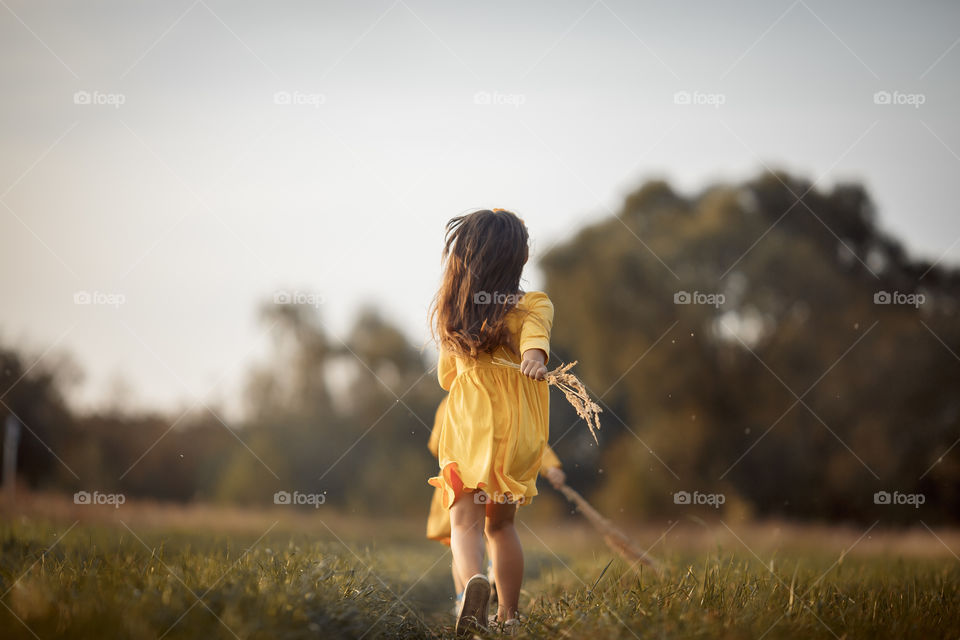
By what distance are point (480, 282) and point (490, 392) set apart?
1.57 feet

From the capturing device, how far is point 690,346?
1303cm

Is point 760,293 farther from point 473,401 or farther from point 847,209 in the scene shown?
point 473,401

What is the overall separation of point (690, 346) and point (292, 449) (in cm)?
919

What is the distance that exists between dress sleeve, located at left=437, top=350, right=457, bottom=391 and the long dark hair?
7 centimetres

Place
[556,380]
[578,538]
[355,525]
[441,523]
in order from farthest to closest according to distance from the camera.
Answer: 1. [355,525]
2. [578,538]
3. [441,523]
4. [556,380]

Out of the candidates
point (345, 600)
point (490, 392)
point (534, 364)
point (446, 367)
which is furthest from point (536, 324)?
point (345, 600)

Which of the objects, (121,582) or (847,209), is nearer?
(121,582)

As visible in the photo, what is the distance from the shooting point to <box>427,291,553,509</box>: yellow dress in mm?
3117

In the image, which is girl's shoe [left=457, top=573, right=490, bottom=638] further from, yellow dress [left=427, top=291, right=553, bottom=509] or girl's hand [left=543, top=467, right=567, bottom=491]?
girl's hand [left=543, top=467, right=567, bottom=491]

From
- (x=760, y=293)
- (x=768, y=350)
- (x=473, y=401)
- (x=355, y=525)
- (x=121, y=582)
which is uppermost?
(x=760, y=293)

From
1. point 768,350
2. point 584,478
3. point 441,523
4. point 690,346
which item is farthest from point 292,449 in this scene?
point 441,523

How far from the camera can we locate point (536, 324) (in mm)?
3125

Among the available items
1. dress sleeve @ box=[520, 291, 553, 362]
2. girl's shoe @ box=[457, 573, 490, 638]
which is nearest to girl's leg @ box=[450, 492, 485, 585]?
girl's shoe @ box=[457, 573, 490, 638]

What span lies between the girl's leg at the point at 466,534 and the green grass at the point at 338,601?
0.28 metres
